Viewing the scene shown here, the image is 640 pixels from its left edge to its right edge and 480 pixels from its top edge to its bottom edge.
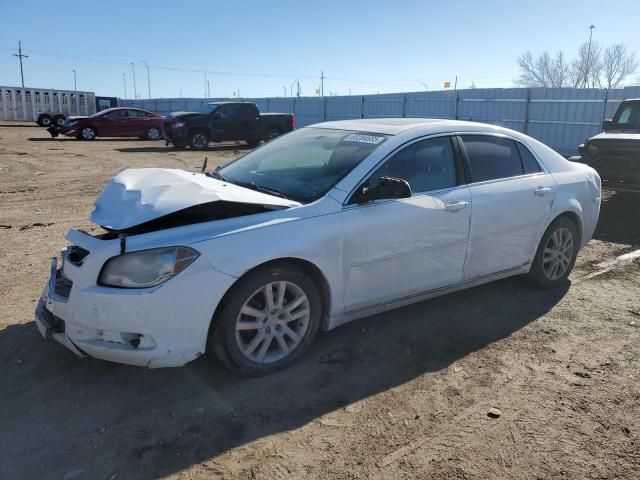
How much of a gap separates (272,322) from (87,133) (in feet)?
74.7

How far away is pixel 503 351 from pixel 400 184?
1444 millimetres

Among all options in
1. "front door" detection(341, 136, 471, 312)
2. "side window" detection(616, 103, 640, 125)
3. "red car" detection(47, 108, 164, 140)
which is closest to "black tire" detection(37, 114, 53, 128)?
"red car" detection(47, 108, 164, 140)

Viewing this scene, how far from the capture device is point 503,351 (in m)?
3.87

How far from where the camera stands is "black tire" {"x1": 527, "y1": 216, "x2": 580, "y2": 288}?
4.93m

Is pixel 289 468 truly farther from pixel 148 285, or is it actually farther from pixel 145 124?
pixel 145 124

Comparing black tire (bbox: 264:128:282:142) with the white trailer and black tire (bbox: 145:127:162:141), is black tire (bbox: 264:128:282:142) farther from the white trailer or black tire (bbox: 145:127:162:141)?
Result: the white trailer

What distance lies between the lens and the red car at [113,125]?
2317 centimetres

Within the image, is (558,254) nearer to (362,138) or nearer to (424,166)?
(424,166)

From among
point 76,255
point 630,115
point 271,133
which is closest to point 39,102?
point 271,133

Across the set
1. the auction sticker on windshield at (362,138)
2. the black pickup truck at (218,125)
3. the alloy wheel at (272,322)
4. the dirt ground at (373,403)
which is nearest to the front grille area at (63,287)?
the dirt ground at (373,403)

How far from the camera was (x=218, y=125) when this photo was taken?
2058 centimetres

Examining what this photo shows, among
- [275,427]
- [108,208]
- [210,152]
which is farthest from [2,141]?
[275,427]

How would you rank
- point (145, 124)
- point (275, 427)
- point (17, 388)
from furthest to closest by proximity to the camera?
1. point (145, 124)
2. point (17, 388)
3. point (275, 427)

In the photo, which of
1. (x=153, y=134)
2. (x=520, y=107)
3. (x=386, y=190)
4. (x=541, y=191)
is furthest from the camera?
(x=153, y=134)
